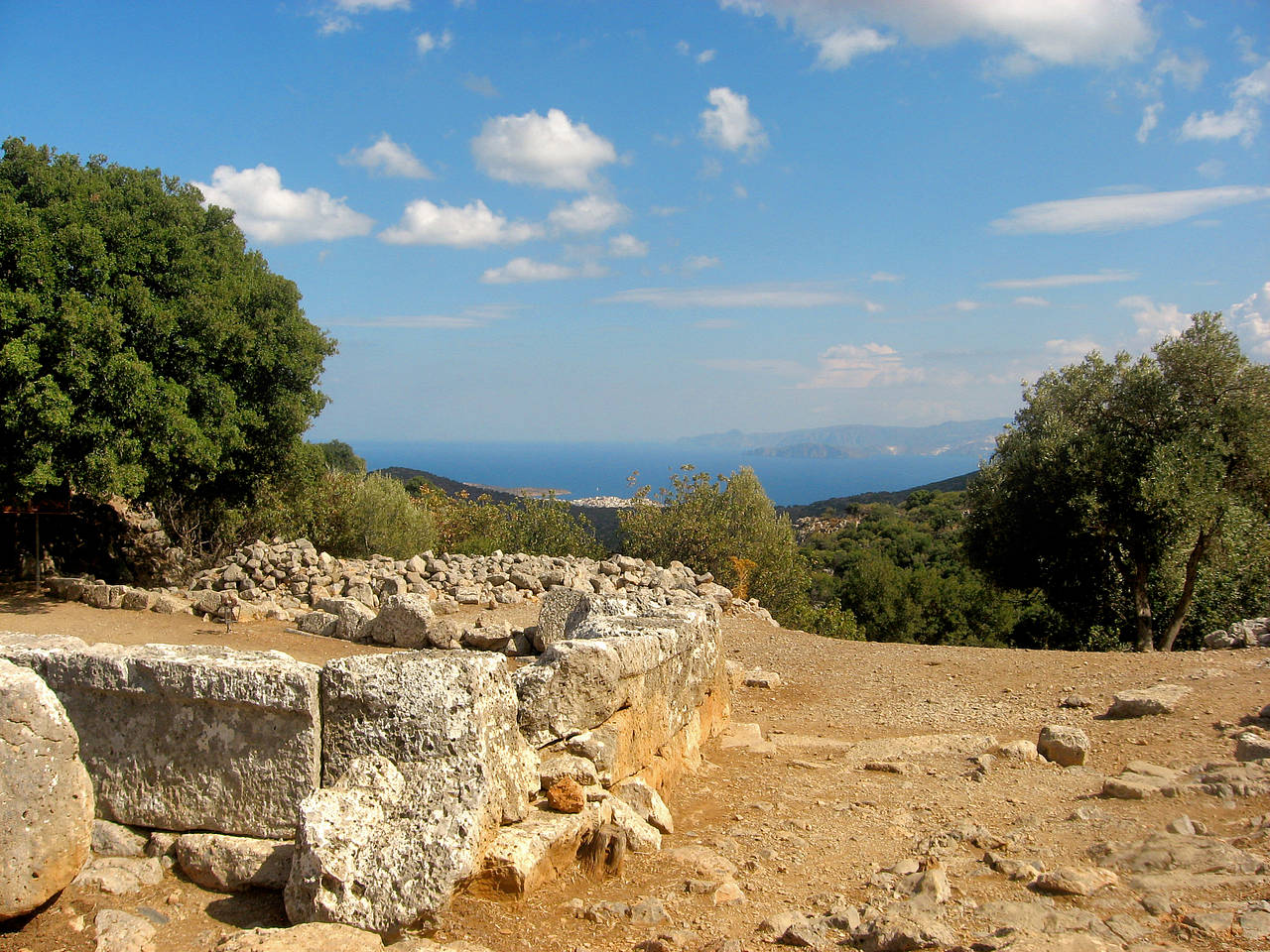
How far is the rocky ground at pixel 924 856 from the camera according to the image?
175 inches

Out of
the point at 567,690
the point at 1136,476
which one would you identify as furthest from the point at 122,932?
the point at 1136,476

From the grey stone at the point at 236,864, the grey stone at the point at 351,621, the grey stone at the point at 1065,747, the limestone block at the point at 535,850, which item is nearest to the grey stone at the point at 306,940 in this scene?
the grey stone at the point at 236,864

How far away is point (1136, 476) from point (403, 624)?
500 inches

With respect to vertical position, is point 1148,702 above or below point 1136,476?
below

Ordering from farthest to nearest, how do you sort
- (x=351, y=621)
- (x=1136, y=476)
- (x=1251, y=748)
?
(x=1136, y=476) < (x=351, y=621) < (x=1251, y=748)

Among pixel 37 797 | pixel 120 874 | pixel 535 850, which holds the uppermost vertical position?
pixel 37 797

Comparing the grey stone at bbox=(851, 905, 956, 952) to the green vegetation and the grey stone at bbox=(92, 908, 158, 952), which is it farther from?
the green vegetation

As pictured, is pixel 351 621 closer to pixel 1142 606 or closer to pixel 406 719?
pixel 406 719

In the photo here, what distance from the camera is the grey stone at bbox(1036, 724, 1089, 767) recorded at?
7.65m

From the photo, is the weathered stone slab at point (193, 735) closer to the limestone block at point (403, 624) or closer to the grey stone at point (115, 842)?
the grey stone at point (115, 842)

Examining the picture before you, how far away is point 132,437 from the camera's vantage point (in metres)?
13.2

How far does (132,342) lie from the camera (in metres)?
13.9

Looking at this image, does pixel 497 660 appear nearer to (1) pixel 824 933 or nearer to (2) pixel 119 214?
(1) pixel 824 933

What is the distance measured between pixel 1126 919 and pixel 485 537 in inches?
804
